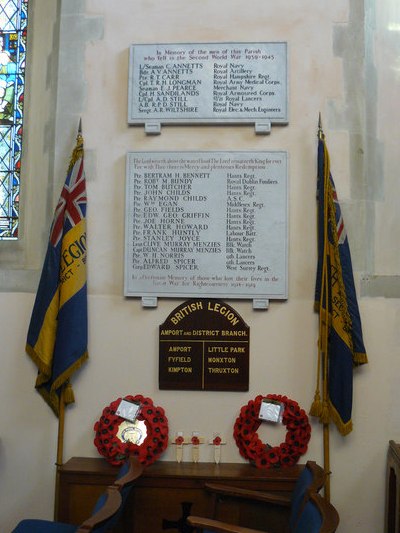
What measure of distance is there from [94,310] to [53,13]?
78.1 inches

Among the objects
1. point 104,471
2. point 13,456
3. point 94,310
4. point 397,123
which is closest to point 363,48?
point 397,123

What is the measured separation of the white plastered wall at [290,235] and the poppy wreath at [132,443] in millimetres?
111

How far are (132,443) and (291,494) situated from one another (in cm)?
87

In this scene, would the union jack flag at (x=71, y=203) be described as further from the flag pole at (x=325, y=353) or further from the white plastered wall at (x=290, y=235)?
the flag pole at (x=325, y=353)

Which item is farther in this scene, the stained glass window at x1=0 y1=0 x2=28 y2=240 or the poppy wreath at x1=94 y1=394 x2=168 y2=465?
the stained glass window at x1=0 y1=0 x2=28 y2=240

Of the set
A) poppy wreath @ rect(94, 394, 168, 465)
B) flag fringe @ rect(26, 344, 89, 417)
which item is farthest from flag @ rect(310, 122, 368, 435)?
flag fringe @ rect(26, 344, 89, 417)

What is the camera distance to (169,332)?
3637 mm

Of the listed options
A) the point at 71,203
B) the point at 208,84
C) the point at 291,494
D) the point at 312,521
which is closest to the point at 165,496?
the point at 291,494

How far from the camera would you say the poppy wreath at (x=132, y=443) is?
3.42m

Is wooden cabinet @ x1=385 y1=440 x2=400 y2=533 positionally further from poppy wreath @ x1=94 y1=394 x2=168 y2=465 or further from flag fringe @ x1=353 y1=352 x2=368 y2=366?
poppy wreath @ x1=94 y1=394 x2=168 y2=465

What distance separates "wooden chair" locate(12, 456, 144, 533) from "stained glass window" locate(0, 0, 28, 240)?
178 cm

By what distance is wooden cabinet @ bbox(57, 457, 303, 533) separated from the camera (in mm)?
3260

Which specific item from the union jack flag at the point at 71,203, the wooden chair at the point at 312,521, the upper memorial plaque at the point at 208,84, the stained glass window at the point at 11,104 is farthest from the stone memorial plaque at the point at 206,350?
the stained glass window at the point at 11,104

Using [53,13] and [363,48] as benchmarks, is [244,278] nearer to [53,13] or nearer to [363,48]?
[363,48]
